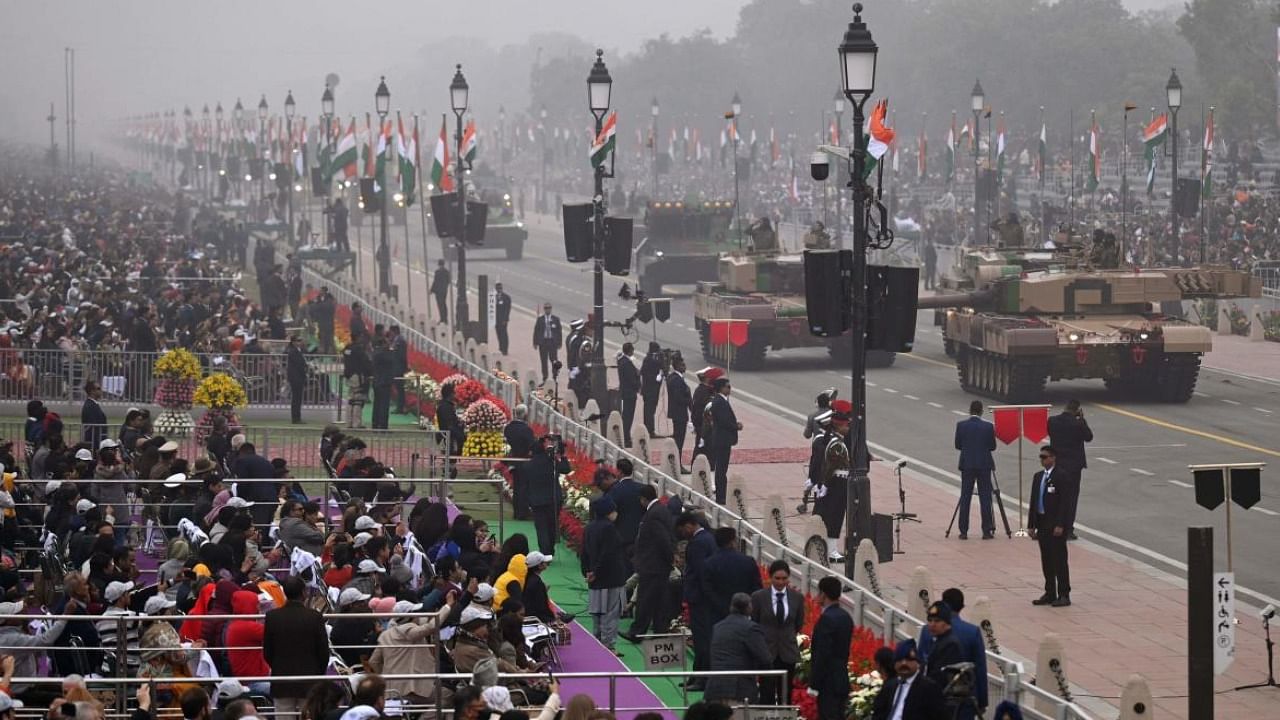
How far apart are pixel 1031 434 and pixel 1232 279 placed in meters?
15.1

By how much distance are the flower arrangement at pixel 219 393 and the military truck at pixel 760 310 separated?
14708 millimetres

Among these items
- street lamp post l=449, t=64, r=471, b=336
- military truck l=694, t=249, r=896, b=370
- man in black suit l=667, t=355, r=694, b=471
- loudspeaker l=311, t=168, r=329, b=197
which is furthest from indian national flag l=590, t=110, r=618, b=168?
loudspeaker l=311, t=168, r=329, b=197

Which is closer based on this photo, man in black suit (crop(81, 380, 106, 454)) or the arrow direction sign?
the arrow direction sign

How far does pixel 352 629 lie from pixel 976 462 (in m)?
11.1

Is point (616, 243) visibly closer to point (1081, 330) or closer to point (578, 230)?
point (578, 230)

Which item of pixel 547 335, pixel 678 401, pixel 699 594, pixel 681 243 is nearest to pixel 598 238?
pixel 678 401

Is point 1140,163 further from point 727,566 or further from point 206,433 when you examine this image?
point 727,566

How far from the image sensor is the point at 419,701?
53.4ft

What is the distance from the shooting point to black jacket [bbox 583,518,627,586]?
825 inches

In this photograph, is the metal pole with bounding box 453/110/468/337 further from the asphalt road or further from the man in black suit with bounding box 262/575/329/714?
the man in black suit with bounding box 262/575/329/714

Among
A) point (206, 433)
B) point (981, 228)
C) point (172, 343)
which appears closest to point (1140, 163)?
point (981, 228)

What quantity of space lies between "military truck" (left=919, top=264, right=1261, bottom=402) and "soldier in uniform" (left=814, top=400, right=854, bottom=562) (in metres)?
13.1

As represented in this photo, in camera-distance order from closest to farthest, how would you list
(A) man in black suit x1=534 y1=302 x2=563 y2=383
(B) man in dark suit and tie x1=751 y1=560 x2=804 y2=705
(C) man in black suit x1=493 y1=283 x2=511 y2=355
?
(B) man in dark suit and tie x1=751 y1=560 x2=804 y2=705, (A) man in black suit x1=534 y1=302 x2=563 y2=383, (C) man in black suit x1=493 y1=283 x2=511 y2=355

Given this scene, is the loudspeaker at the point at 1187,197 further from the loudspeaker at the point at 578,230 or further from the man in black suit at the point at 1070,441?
the man in black suit at the point at 1070,441
